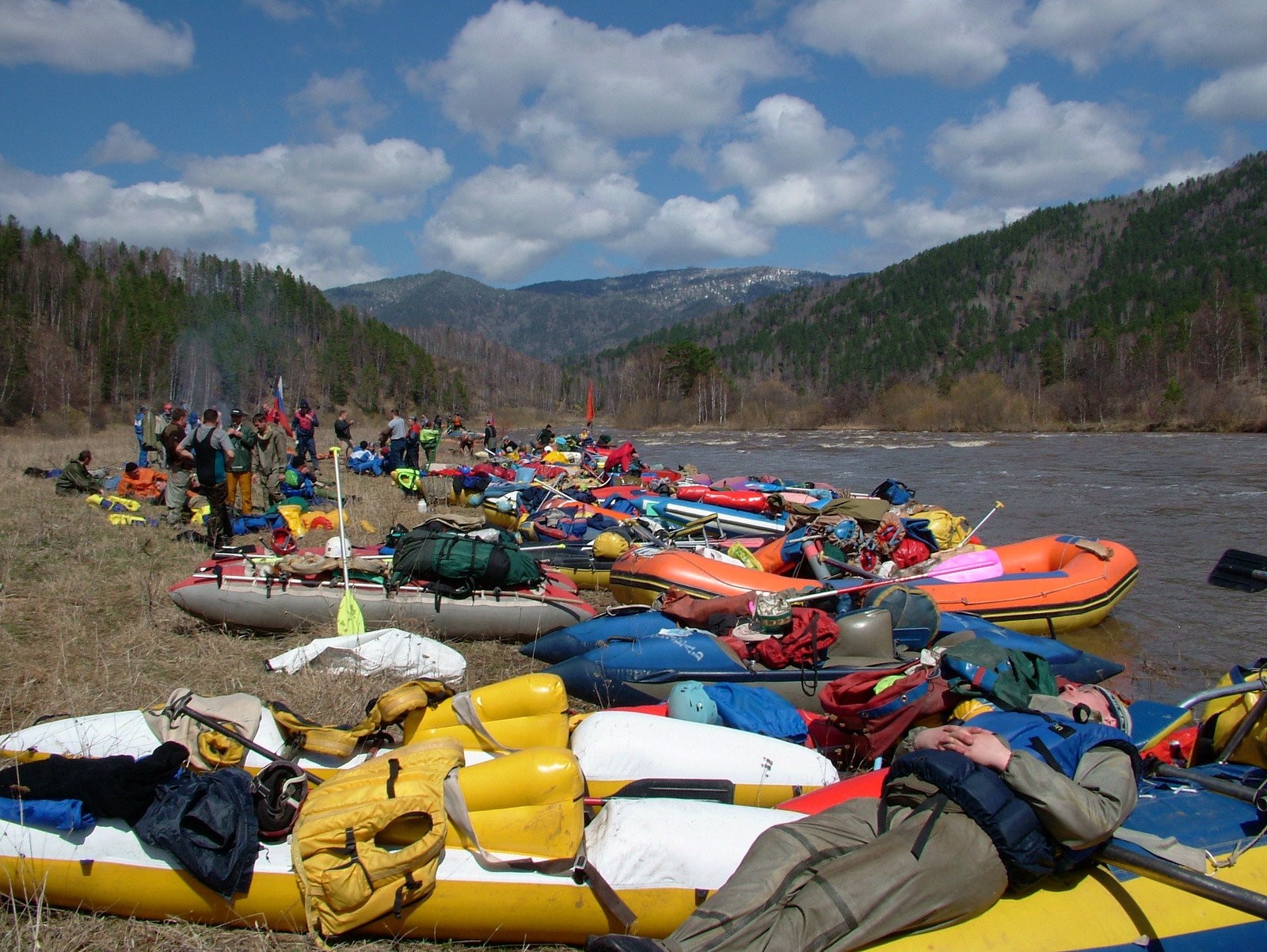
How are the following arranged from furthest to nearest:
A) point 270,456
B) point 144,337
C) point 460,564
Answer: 1. point 144,337
2. point 270,456
3. point 460,564

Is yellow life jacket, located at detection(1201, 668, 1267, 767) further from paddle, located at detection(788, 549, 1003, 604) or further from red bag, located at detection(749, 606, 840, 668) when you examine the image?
paddle, located at detection(788, 549, 1003, 604)

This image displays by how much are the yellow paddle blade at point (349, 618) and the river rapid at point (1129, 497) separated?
5.66 meters

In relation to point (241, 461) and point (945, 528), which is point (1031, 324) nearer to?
point (945, 528)

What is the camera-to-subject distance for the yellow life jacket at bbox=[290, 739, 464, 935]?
97.0 inches

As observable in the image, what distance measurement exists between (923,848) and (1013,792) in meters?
0.35

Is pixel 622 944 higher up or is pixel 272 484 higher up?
pixel 272 484

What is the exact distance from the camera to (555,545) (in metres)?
8.44

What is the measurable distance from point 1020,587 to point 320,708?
5.82 meters

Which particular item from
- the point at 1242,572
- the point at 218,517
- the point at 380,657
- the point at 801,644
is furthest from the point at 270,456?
the point at 1242,572

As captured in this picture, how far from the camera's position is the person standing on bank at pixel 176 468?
916 centimetres

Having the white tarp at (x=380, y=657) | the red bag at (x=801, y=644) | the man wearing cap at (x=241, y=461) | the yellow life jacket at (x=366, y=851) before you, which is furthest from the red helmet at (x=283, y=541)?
the yellow life jacket at (x=366, y=851)

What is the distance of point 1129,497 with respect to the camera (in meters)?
15.0

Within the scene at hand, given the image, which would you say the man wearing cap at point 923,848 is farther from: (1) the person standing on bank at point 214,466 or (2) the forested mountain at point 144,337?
(2) the forested mountain at point 144,337

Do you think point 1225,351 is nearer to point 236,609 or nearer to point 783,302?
point 236,609
